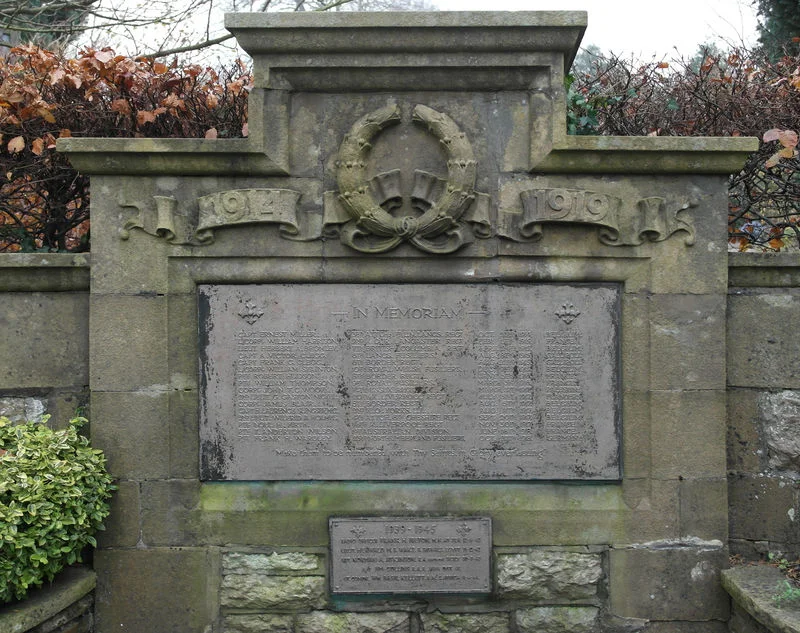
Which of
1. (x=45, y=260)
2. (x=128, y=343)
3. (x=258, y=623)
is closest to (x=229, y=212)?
(x=128, y=343)

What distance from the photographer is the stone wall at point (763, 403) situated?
13.7 feet

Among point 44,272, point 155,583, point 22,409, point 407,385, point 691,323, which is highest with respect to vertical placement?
point 44,272

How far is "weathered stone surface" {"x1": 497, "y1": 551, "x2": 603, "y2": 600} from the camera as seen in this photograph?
410cm

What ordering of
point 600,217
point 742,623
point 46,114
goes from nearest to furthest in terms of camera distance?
point 742,623, point 600,217, point 46,114

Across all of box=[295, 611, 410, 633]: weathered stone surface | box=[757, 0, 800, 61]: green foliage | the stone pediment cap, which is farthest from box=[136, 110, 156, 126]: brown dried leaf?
box=[757, 0, 800, 61]: green foliage

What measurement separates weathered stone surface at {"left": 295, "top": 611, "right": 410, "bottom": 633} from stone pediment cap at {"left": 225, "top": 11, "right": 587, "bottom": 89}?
300cm

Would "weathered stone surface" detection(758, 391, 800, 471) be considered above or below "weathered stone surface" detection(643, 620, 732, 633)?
above

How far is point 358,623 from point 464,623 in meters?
0.58

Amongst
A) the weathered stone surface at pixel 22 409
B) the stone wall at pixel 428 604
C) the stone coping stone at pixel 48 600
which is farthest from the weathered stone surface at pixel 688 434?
the weathered stone surface at pixel 22 409

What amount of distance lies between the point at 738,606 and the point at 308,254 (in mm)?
2969

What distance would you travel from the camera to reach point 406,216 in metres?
4.11

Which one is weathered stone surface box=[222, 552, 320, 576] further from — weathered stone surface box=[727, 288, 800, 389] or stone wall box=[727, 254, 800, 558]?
weathered stone surface box=[727, 288, 800, 389]

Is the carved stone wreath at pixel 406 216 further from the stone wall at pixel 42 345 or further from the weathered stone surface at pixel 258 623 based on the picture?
the weathered stone surface at pixel 258 623

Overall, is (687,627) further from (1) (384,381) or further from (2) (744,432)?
(1) (384,381)
